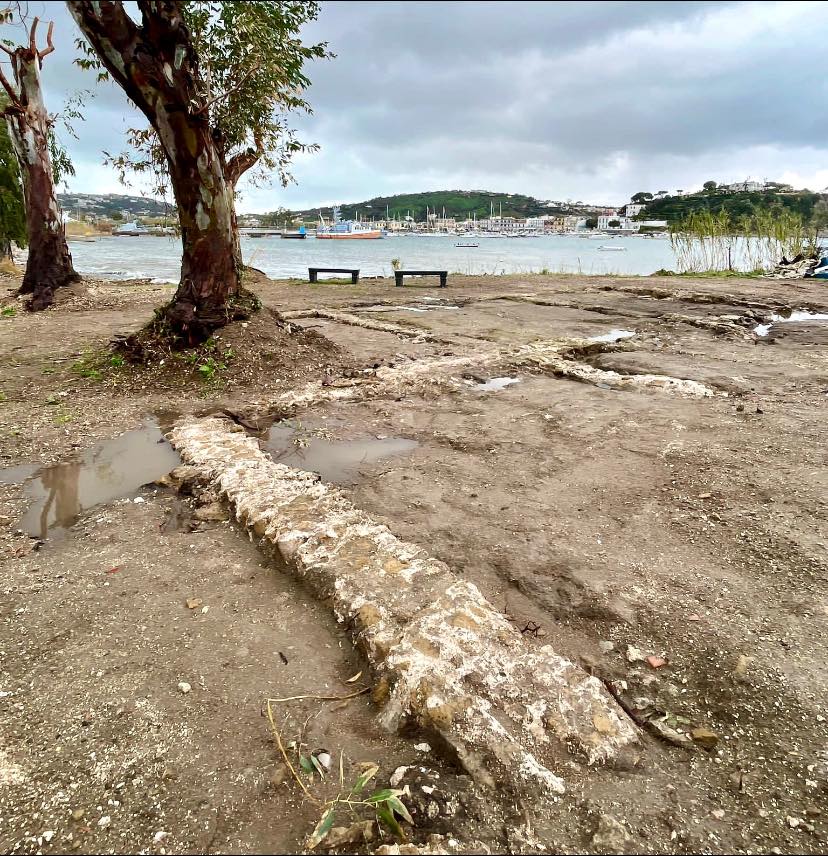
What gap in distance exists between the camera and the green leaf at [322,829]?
55.1 inches

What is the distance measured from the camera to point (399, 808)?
144cm

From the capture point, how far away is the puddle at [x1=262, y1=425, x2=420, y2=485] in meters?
3.63

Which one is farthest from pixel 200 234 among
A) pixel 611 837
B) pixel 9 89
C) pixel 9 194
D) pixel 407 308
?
pixel 9 194

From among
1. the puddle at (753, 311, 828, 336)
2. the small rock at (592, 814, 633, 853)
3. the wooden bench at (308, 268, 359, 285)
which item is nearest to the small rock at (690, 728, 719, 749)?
the small rock at (592, 814, 633, 853)

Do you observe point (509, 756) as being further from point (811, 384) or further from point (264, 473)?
point (811, 384)

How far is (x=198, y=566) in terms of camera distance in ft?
8.55

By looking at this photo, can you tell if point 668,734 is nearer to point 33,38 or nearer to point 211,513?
point 211,513

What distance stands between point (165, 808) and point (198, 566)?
1.22m

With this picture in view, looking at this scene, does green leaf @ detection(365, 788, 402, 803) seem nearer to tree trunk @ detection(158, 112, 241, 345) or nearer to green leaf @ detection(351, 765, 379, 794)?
green leaf @ detection(351, 765, 379, 794)

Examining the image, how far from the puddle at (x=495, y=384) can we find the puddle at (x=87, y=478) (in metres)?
2.94

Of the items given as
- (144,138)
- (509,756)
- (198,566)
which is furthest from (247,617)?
(144,138)

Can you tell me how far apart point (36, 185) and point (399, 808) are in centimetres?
1447

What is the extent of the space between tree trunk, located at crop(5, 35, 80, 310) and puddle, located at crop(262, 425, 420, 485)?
10007 millimetres

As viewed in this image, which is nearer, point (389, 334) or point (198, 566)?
point (198, 566)
